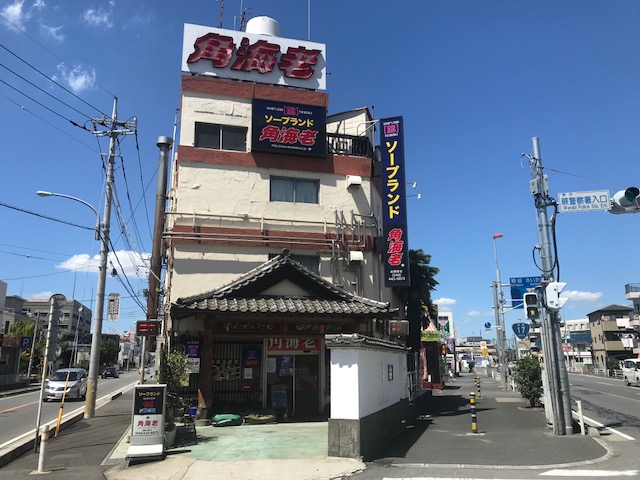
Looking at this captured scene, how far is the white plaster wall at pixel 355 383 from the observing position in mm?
10320

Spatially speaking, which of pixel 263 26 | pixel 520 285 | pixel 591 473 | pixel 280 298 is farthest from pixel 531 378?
pixel 263 26

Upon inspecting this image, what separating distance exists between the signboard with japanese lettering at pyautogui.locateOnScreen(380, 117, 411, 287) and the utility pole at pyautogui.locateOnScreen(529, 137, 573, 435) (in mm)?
6014

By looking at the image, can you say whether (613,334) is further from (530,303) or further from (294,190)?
(294,190)

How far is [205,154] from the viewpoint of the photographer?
19.7 meters

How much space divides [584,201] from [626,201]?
1213 millimetres

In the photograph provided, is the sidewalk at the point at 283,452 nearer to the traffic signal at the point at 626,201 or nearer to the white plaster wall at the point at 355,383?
the white plaster wall at the point at 355,383

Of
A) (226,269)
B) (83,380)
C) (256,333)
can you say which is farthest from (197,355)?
(83,380)

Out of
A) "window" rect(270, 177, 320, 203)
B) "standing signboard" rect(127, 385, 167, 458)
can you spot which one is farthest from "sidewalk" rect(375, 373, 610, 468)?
"window" rect(270, 177, 320, 203)

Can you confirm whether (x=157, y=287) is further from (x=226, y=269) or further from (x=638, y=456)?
(x=638, y=456)

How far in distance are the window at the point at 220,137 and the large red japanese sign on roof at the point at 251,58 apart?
2586 millimetres

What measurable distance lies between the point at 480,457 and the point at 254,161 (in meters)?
14.1

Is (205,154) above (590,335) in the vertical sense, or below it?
above

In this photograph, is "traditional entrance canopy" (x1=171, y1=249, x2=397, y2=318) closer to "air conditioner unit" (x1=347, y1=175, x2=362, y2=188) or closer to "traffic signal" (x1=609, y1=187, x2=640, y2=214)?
"air conditioner unit" (x1=347, y1=175, x2=362, y2=188)

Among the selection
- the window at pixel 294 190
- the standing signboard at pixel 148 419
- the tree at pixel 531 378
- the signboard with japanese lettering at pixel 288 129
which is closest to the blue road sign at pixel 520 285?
the tree at pixel 531 378
